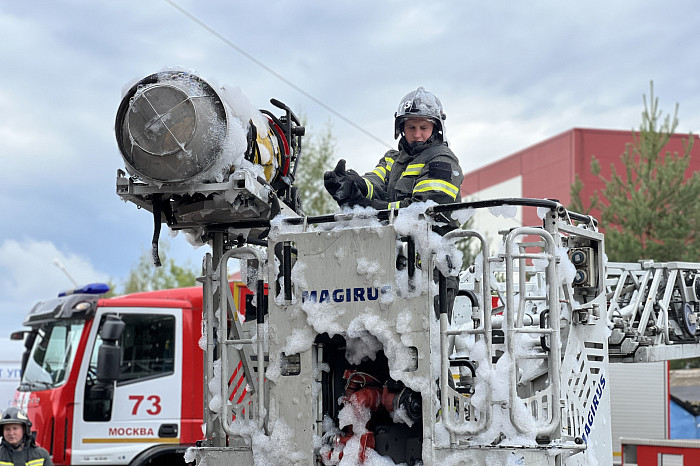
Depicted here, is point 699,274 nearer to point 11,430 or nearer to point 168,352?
point 168,352

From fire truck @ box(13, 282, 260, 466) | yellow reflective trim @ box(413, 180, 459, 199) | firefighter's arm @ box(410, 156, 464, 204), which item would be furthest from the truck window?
yellow reflective trim @ box(413, 180, 459, 199)

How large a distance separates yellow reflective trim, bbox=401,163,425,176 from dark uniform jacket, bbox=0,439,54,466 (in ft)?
12.7

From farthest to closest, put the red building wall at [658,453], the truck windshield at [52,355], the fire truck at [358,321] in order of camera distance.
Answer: the truck windshield at [52,355], the red building wall at [658,453], the fire truck at [358,321]

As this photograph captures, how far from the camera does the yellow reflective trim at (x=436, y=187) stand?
17.3 feet

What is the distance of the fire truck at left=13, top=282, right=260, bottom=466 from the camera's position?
31.0 feet

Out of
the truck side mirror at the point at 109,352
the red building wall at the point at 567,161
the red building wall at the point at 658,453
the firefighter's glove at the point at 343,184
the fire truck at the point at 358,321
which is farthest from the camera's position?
the red building wall at the point at 567,161

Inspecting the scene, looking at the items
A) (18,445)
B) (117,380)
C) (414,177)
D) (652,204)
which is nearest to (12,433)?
(18,445)

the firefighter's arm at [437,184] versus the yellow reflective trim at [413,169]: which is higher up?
the yellow reflective trim at [413,169]

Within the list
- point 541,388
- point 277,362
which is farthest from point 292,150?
point 541,388

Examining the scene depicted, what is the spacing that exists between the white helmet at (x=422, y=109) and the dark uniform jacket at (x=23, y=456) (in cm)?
403

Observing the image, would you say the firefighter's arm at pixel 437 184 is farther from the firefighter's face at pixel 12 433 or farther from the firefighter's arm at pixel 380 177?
the firefighter's face at pixel 12 433

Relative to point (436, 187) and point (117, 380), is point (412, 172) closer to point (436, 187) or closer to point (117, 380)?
point (436, 187)

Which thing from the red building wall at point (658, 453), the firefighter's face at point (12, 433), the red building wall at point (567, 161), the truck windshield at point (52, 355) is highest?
the red building wall at point (567, 161)

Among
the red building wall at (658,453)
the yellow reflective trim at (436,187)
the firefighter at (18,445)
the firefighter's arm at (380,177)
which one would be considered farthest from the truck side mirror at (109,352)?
the red building wall at (658,453)
